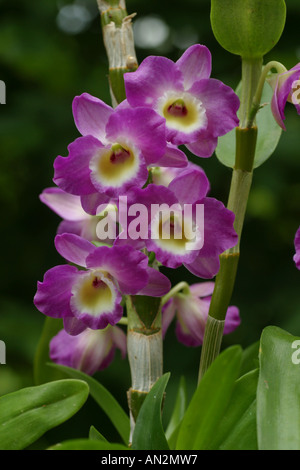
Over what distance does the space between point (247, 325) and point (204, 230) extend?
0.93 m

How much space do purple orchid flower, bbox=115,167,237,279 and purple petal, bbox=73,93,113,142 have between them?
2.9 inches

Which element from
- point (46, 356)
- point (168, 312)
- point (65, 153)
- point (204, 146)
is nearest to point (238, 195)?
point (204, 146)

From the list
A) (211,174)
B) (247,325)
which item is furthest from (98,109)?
(247,325)

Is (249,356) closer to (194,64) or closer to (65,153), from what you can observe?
(194,64)

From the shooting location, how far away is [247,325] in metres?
1.37

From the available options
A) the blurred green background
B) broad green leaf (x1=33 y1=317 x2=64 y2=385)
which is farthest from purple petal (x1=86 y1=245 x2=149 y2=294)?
the blurred green background

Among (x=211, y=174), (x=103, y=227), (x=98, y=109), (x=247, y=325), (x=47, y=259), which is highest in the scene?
(x=98, y=109)

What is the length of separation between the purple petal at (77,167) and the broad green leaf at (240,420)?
0.65ft

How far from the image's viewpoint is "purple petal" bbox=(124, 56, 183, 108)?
48cm

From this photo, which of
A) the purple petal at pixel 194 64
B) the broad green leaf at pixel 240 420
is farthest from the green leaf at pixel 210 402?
the purple petal at pixel 194 64

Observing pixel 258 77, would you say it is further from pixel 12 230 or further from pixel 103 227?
pixel 12 230

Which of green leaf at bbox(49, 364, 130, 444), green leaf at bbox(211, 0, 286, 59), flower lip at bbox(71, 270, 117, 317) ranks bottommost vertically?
green leaf at bbox(49, 364, 130, 444)

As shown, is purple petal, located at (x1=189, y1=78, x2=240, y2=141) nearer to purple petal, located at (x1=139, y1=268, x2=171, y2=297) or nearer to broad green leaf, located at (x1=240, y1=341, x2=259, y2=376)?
purple petal, located at (x1=139, y1=268, x2=171, y2=297)

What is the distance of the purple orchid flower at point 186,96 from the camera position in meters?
0.48
